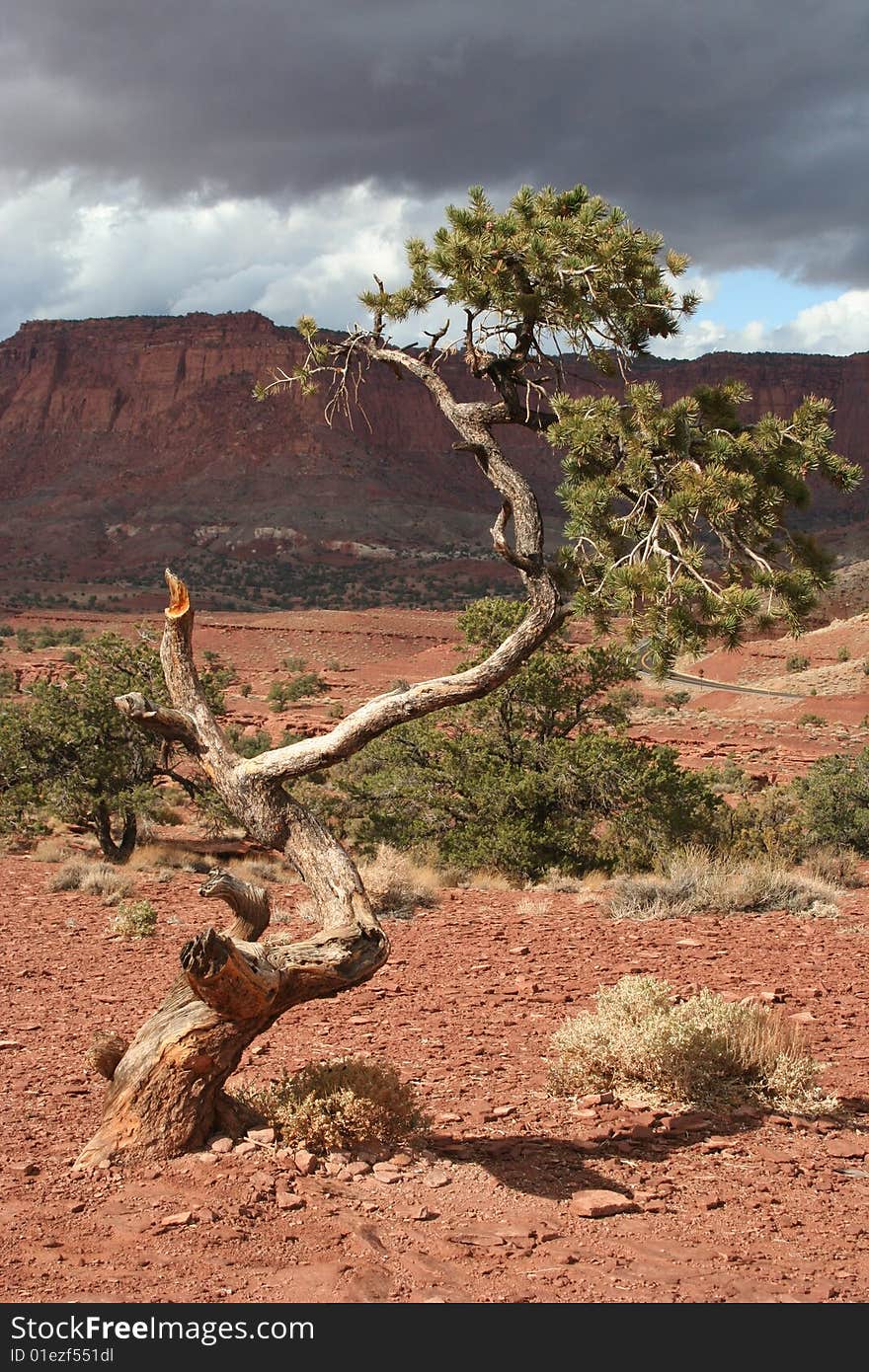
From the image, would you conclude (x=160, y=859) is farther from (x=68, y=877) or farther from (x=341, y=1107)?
(x=341, y=1107)

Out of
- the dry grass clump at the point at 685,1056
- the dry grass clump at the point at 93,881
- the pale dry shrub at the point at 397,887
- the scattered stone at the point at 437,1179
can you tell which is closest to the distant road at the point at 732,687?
the pale dry shrub at the point at 397,887

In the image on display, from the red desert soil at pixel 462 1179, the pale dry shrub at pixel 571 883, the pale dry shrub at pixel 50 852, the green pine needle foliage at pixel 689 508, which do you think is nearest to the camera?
the red desert soil at pixel 462 1179

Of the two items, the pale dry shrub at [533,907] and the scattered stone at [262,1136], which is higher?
the scattered stone at [262,1136]

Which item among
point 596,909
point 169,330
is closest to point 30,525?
point 169,330

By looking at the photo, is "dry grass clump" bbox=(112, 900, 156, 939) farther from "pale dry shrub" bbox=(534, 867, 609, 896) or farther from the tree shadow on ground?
the tree shadow on ground

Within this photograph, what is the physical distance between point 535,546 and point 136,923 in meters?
6.31

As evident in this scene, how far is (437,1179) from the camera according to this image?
16.9ft

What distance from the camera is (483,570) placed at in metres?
89.2

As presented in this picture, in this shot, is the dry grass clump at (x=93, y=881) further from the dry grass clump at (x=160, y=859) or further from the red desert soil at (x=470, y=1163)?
the red desert soil at (x=470, y=1163)

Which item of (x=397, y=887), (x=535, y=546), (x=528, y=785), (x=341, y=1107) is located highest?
(x=535, y=546)

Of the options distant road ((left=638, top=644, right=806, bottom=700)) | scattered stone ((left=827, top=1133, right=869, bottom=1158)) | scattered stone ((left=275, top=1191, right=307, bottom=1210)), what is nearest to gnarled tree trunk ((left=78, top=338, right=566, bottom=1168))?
scattered stone ((left=275, top=1191, right=307, bottom=1210))

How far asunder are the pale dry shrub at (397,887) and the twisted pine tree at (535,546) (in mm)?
6053

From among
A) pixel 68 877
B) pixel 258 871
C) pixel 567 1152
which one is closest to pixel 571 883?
pixel 258 871

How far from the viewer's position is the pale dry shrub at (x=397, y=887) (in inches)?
460
